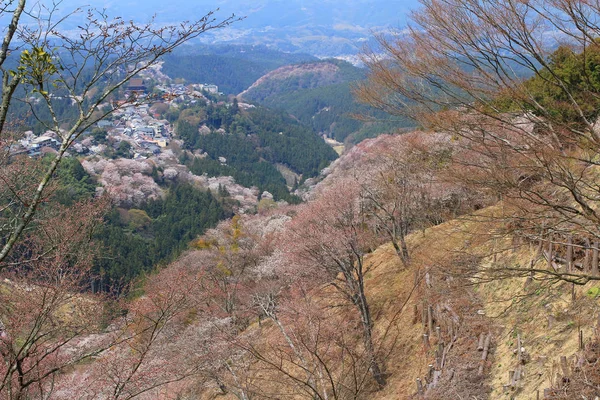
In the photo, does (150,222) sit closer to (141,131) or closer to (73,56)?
(141,131)

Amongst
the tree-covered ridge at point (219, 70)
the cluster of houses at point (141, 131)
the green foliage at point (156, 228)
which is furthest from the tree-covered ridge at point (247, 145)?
the tree-covered ridge at point (219, 70)

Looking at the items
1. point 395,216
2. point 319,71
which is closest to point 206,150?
point 395,216

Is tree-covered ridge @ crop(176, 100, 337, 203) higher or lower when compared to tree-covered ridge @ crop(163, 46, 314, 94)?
lower

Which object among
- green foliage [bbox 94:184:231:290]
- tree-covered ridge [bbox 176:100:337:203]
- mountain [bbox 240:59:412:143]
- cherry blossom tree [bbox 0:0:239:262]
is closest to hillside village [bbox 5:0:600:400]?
cherry blossom tree [bbox 0:0:239:262]

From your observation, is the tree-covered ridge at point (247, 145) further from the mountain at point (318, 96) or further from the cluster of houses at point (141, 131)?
the mountain at point (318, 96)

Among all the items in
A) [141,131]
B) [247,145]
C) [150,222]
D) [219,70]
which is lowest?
[150,222]

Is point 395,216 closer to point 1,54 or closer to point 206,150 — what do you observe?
point 1,54

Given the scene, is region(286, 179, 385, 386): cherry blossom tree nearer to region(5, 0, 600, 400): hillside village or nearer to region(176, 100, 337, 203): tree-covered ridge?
region(5, 0, 600, 400): hillside village

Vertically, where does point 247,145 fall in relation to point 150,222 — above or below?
above

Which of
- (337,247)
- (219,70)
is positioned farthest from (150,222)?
(219,70)

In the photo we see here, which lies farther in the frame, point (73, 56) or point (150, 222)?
point (150, 222)

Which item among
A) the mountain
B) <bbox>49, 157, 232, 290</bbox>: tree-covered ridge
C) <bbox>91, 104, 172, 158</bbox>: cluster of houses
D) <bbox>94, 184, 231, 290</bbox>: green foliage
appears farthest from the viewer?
the mountain
